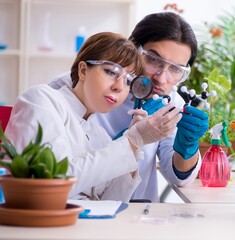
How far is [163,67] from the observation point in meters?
2.64

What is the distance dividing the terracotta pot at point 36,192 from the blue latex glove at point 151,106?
103 centimetres

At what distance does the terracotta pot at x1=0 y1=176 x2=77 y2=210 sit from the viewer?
1.53 metres

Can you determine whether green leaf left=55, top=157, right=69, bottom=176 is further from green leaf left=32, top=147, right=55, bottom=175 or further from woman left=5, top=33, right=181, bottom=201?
woman left=5, top=33, right=181, bottom=201

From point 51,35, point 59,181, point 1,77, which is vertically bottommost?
point 1,77

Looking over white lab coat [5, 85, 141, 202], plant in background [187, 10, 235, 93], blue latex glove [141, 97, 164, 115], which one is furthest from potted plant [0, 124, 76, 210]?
plant in background [187, 10, 235, 93]

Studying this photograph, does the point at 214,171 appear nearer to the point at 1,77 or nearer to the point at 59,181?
the point at 59,181

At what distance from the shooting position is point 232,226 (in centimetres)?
171

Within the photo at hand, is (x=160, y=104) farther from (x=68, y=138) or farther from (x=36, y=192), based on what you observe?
(x=36, y=192)

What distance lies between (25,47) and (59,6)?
0.51m

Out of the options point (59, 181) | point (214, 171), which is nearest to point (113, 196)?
point (214, 171)

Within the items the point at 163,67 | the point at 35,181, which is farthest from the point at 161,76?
the point at 35,181

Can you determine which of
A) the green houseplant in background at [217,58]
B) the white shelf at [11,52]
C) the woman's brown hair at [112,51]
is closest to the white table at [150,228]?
the woman's brown hair at [112,51]

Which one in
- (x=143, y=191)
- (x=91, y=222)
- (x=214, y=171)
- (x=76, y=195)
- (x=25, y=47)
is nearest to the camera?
(x=91, y=222)

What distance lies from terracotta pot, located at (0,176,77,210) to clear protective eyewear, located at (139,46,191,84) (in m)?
1.12
